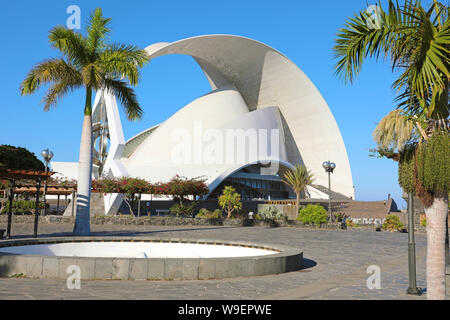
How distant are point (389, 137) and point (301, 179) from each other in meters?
25.5

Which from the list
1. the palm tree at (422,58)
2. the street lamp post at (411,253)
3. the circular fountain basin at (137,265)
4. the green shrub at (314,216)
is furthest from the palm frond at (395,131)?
the green shrub at (314,216)

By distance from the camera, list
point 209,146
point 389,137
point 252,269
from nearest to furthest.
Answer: point 389,137 < point 252,269 < point 209,146

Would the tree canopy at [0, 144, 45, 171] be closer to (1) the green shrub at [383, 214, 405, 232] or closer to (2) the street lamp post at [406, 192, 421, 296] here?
(2) the street lamp post at [406, 192, 421, 296]

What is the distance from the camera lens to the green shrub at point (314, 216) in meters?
21.1

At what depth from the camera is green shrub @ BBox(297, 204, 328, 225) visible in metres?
21.1

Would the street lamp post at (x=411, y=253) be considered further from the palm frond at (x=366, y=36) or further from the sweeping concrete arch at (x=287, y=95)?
the sweeping concrete arch at (x=287, y=95)

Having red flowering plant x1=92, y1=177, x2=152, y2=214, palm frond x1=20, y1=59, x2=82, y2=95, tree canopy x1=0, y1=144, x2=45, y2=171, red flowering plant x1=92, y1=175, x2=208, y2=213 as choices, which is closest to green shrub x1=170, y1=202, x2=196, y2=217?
red flowering plant x1=92, y1=175, x2=208, y2=213

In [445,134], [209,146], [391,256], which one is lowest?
[391,256]

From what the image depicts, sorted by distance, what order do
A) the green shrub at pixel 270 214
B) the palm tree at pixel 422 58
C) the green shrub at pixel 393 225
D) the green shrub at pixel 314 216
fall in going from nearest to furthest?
1. the palm tree at pixel 422 58
2. the green shrub at pixel 393 225
3. the green shrub at pixel 314 216
4. the green shrub at pixel 270 214

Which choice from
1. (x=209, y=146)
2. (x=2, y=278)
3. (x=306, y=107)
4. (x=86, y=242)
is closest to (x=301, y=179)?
(x=209, y=146)

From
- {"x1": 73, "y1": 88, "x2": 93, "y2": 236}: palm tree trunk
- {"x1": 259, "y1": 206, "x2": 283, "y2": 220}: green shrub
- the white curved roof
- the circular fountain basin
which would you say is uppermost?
the white curved roof

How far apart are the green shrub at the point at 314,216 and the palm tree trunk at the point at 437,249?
17.5m

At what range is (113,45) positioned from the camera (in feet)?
45.0

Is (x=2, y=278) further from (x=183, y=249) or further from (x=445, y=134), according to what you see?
(x=445, y=134)
